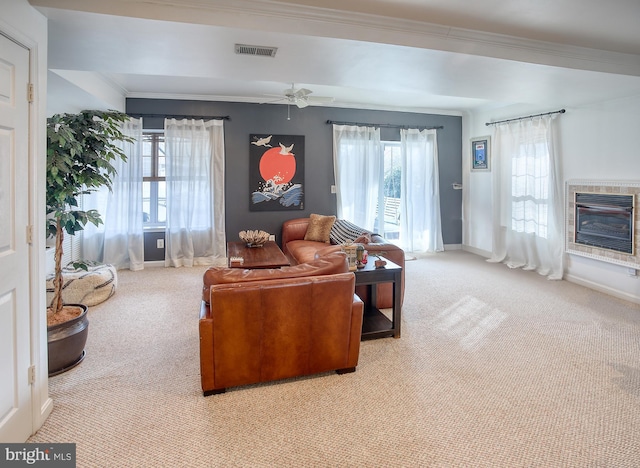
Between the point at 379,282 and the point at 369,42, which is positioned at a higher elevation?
the point at 369,42

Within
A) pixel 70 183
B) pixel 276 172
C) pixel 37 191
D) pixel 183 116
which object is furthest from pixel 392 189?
pixel 37 191

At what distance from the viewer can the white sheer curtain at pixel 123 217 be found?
545 cm

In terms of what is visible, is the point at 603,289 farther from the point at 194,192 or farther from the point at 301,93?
the point at 194,192

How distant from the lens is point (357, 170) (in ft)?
20.7

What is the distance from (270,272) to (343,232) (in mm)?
2991

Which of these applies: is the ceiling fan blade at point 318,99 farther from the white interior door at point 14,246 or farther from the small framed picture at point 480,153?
the small framed picture at point 480,153

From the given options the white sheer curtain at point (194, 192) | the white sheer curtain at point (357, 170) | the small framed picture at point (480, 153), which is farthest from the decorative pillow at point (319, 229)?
the small framed picture at point (480, 153)

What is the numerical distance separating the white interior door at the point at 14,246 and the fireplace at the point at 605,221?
5.58m

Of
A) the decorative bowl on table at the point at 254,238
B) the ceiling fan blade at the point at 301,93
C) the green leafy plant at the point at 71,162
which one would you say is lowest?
the decorative bowl on table at the point at 254,238

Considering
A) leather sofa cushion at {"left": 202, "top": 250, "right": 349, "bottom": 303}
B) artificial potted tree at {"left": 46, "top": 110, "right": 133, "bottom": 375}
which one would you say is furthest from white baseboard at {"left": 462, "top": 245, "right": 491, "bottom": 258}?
artificial potted tree at {"left": 46, "top": 110, "right": 133, "bottom": 375}

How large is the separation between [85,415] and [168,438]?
0.60 m

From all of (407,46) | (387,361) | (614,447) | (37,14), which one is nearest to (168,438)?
Result: (387,361)

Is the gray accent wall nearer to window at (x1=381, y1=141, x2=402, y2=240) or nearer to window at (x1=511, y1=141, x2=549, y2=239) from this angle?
window at (x1=381, y1=141, x2=402, y2=240)

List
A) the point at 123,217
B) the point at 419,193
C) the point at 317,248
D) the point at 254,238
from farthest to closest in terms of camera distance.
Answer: the point at 419,193 < the point at 123,217 < the point at 317,248 < the point at 254,238
